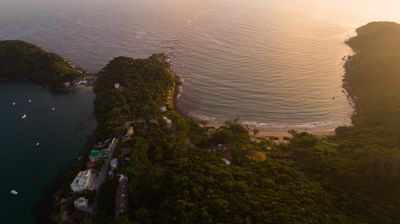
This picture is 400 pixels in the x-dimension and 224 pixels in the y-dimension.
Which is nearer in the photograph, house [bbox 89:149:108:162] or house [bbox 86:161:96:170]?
house [bbox 86:161:96:170]

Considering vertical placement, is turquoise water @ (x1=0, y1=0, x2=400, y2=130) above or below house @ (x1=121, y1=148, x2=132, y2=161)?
above

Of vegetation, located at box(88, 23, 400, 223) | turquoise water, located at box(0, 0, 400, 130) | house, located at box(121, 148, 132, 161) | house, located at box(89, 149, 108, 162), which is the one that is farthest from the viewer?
turquoise water, located at box(0, 0, 400, 130)

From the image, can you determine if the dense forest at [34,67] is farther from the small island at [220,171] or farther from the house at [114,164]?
the house at [114,164]

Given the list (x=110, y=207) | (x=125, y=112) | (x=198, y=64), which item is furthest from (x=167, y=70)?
(x=110, y=207)

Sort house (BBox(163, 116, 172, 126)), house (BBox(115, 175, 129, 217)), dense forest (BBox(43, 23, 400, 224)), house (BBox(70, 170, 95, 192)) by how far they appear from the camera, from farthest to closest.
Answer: house (BBox(163, 116, 172, 126))
house (BBox(70, 170, 95, 192))
house (BBox(115, 175, 129, 217))
dense forest (BBox(43, 23, 400, 224))

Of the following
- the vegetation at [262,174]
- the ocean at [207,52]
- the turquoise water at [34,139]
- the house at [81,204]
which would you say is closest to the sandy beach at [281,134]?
the ocean at [207,52]

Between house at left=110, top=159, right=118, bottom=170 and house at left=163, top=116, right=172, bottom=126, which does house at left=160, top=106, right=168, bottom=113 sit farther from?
house at left=110, top=159, right=118, bottom=170

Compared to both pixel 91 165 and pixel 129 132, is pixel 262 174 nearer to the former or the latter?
pixel 129 132

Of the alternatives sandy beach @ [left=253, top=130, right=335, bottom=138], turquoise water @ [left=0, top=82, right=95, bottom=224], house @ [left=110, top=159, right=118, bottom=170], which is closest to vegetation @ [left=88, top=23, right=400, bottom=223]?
house @ [left=110, top=159, right=118, bottom=170]
